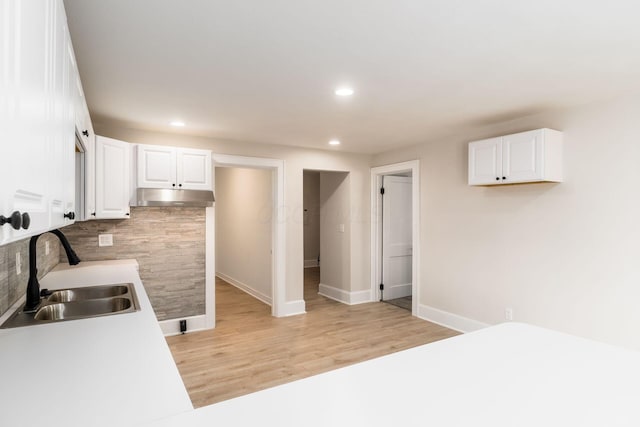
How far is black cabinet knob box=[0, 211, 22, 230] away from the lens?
2.02 feet

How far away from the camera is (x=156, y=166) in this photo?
151 inches

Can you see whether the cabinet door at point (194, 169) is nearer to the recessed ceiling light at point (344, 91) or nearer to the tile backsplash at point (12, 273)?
the tile backsplash at point (12, 273)

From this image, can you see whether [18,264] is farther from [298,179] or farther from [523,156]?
[523,156]

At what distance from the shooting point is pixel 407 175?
20.1 ft

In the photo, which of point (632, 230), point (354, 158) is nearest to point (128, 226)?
point (354, 158)

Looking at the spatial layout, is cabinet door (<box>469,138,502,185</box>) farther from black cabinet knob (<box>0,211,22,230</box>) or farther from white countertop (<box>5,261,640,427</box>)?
black cabinet knob (<box>0,211,22,230</box>)

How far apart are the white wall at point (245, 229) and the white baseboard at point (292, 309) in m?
0.60

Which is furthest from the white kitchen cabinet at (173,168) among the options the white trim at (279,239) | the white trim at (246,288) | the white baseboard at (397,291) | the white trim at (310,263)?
the white trim at (310,263)

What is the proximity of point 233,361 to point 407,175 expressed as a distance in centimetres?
414

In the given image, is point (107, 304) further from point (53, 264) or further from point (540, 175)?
point (540, 175)

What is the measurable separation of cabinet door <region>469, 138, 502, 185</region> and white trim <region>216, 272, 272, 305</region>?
3458mm

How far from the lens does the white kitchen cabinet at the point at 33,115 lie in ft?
2.14

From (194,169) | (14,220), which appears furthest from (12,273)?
(194,169)

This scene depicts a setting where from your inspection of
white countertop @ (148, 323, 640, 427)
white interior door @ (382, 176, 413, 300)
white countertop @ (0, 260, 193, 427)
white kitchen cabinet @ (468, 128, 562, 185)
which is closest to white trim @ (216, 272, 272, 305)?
white interior door @ (382, 176, 413, 300)
